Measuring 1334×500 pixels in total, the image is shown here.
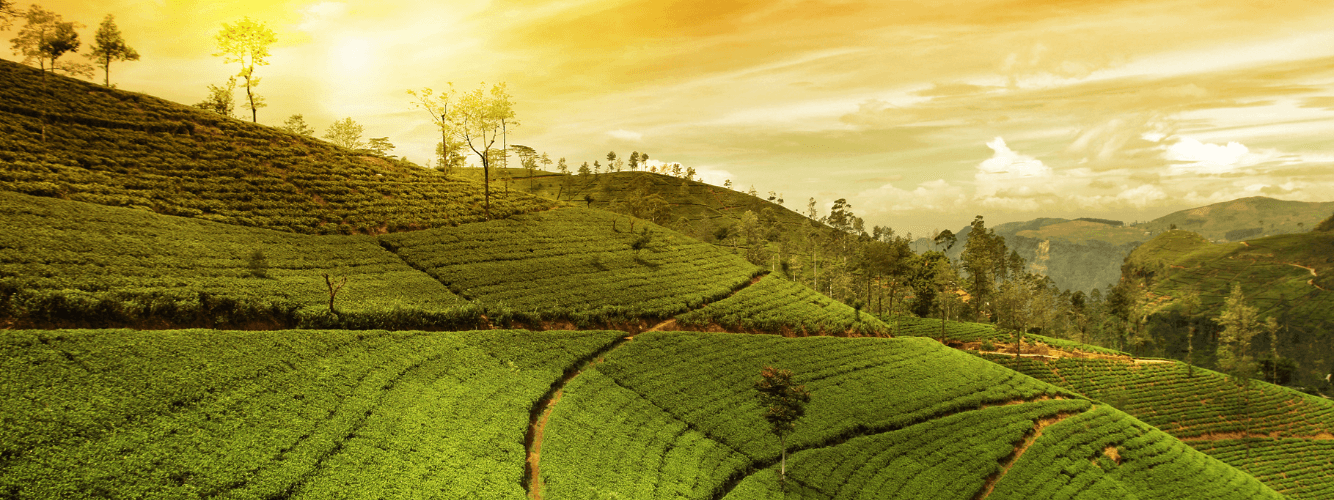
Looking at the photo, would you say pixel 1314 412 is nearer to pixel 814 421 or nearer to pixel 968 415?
pixel 968 415

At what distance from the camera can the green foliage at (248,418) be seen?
16.6 metres

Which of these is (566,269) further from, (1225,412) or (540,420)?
(1225,412)

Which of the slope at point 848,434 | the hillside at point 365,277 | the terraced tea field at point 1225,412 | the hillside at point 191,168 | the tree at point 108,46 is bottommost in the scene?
the terraced tea field at point 1225,412

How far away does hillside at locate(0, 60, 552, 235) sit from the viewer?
4069 cm

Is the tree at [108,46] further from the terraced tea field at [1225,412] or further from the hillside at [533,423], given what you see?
the terraced tea field at [1225,412]

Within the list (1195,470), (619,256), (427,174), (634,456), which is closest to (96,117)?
(427,174)

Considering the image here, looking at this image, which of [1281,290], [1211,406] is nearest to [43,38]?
[1211,406]

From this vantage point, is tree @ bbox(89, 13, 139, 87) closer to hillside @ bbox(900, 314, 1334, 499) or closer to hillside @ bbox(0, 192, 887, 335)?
hillside @ bbox(0, 192, 887, 335)

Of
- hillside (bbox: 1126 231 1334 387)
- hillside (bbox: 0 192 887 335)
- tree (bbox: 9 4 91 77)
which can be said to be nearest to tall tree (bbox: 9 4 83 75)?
tree (bbox: 9 4 91 77)

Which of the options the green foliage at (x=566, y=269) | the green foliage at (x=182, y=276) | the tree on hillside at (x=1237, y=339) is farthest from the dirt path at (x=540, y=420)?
the tree on hillside at (x=1237, y=339)

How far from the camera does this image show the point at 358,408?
931 inches

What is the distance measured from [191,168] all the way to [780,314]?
2273 inches

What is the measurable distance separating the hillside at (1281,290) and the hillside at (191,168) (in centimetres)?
18742

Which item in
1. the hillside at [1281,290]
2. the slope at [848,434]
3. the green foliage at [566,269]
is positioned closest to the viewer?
the slope at [848,434]
